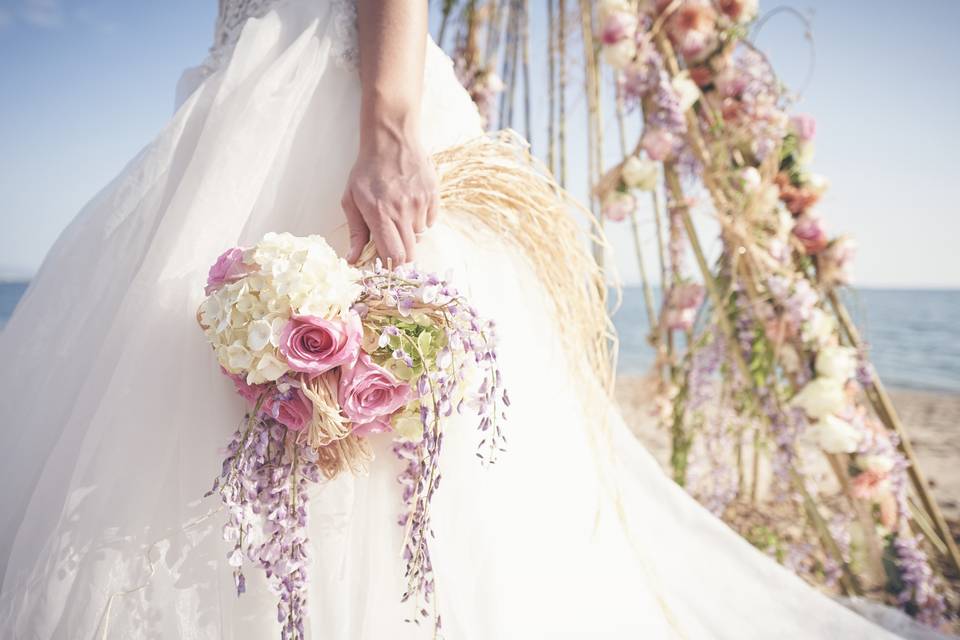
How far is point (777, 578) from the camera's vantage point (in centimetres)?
157

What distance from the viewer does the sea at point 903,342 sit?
37.3 ft

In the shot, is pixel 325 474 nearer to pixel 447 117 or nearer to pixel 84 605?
pixel 84 605

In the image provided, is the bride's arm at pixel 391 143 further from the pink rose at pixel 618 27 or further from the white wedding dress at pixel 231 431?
the pink rose at pixel 618 27

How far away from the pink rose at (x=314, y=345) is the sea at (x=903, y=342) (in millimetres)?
5452

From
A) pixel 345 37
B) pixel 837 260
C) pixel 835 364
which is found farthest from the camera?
pixel 837 260

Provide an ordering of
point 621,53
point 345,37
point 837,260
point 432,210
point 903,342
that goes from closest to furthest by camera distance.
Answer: point 432,210 < point 345,37 < point 837,260 < point 621,53 < point 903,342

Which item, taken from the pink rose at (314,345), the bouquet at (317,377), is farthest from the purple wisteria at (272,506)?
the pink rose at (314,345)

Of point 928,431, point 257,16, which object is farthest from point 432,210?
point 928,431

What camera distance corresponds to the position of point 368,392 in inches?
31.8

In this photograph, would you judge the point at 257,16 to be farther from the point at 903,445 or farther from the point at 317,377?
the point at 903,445

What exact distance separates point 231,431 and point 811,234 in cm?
205

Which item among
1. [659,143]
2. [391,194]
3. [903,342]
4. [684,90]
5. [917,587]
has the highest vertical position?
[903,342]

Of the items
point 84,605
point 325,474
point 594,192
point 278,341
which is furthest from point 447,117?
point 594,192

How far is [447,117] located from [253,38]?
0.42m
